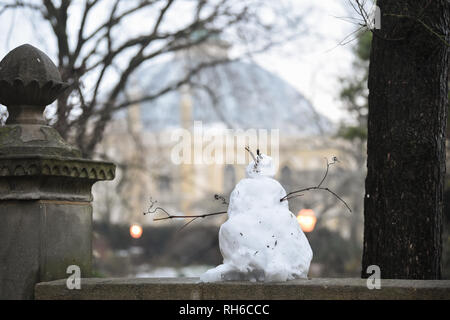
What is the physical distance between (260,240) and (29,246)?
1.62 meters

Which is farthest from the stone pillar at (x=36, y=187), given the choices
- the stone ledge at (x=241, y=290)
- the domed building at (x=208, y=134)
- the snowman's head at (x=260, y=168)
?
the domed building at (x=208, y=134)

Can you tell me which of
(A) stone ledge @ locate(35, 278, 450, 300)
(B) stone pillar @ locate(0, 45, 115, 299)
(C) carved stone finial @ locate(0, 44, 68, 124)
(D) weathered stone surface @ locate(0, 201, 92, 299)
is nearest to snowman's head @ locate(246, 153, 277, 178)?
(A) stone ledge @ locate(35, 278, 450, 300)

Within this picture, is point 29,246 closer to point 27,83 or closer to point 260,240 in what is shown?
point 27,83

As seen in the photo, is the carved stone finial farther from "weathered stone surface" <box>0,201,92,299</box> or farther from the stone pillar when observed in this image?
"weathered stone surface" <box>0,201,92,299</box>

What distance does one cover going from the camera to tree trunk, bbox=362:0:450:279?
17.7 feet

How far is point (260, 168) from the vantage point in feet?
15.5

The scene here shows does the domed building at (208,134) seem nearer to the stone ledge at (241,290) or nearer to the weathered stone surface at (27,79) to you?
the weathered stone surface at (27,79)

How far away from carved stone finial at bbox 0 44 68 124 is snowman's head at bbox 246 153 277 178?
155 centimetres

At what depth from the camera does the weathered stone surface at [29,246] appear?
15.9 ft

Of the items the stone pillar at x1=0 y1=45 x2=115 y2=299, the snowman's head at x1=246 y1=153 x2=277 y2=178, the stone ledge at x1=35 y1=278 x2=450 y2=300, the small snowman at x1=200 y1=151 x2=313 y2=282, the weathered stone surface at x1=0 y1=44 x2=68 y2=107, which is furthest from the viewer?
the weathered stone surface at x1=0 y1=44 x2=68 y2=107

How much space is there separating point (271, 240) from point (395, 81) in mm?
1896

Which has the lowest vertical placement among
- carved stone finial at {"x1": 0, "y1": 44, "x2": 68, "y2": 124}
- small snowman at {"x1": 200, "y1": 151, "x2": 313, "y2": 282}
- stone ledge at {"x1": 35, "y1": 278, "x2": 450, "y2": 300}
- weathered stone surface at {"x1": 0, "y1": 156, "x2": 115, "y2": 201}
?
stone ledge at {"x1": 35, "y1": 278, "x2": 450, "y2": 300}
